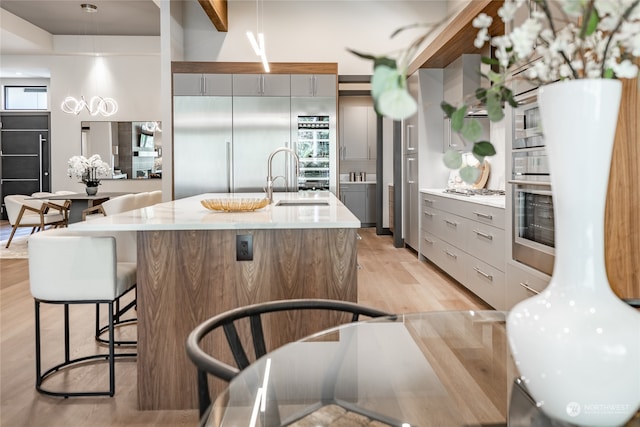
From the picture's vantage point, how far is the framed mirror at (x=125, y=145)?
934cm

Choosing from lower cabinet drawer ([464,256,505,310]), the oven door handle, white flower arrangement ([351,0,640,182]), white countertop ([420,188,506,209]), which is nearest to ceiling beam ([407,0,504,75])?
the oven door handle

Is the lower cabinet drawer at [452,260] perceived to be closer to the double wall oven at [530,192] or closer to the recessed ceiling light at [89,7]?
the double wall oven at [530,192]

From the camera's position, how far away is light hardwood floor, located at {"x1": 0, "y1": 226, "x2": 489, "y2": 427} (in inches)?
87.6

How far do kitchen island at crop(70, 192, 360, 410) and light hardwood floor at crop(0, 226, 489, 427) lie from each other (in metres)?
0.09

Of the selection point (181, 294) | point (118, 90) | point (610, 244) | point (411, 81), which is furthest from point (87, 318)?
point (118, 90)

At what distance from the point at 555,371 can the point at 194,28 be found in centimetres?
661

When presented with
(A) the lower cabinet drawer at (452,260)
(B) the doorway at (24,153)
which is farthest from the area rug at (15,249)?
(A) the lower cabinet drawer at (452,260)

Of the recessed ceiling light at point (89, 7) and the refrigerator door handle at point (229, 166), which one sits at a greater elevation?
the recessed ceiling light at point (89, 7)

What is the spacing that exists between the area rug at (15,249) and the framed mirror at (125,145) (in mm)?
2121

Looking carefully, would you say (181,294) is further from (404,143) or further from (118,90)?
(118,90)

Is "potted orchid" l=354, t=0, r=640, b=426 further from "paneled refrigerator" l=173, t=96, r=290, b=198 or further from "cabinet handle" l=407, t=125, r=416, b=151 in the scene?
"cabinet handle" l=407, t=125, r=416, b=151

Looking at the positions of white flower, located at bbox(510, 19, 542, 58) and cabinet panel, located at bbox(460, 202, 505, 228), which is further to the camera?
cabinet panel, located at bbox(460, 202, 505, 228)

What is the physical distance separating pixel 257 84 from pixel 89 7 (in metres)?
3.02

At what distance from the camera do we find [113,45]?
8.92 metres
